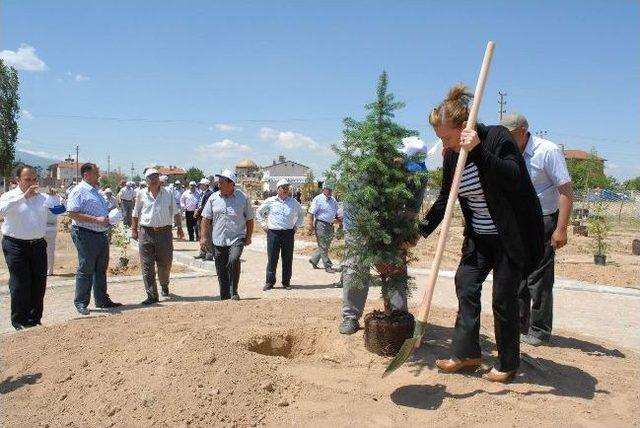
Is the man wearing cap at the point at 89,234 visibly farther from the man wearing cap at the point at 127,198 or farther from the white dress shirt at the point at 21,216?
the man wearing cap at the point at 127,198

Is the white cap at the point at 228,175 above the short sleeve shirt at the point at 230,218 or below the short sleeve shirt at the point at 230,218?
above

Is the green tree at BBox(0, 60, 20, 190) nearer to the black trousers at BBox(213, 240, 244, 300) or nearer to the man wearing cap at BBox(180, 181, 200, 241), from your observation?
the man wearing cap at BBox(180, 181, 200, 241)

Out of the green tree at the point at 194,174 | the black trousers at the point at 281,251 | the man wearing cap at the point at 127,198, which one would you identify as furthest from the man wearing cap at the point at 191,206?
the green tree at the point at 194,174

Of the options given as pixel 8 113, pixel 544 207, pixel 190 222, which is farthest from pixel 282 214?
pixel 8 113

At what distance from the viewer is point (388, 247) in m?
4.19

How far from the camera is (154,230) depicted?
7680 mm

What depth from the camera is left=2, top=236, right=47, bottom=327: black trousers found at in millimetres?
5879

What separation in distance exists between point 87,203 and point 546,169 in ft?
18.6

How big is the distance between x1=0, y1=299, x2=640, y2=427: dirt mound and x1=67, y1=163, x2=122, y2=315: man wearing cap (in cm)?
187

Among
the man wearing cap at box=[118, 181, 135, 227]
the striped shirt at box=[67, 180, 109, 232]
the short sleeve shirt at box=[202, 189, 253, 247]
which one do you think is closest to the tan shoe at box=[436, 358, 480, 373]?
the short sleeve shirt at box=[202, 189, 253, 247]

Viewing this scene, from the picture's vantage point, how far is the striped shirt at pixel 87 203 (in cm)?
684

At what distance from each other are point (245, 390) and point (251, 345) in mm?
1115

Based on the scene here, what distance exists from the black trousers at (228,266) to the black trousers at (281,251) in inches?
59.2

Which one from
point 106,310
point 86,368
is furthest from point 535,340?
point 106,310
